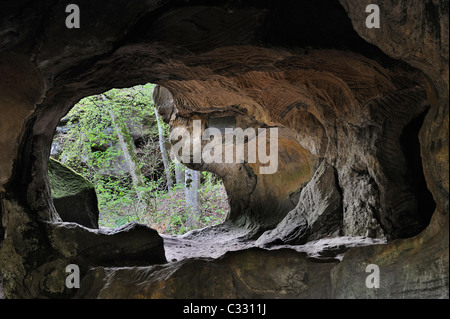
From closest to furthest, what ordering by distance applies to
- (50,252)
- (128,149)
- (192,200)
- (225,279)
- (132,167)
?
(225,279)
(50,252)
(192,200)
(132,167)
(128,149)

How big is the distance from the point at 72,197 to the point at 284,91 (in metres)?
3.23

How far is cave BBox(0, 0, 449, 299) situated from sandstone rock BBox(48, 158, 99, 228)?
121 cm

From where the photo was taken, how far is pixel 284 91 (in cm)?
578

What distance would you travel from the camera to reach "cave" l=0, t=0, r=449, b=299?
300 cm

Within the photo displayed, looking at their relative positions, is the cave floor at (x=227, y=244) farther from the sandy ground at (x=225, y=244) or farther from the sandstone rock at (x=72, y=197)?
the sandstone rock at (x=72, y=197)

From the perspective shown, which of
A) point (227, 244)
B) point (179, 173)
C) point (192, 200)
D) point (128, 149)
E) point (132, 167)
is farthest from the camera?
point (179, 173)

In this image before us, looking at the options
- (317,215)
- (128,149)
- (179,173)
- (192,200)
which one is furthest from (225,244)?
(179,173)

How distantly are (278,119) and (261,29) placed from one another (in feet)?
8.14

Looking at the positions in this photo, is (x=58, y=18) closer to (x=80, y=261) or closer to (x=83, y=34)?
(x=83, y=34)

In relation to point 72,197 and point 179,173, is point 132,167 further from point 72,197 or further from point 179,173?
point 72,197

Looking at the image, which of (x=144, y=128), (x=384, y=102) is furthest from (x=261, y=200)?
(x=144, y=128)

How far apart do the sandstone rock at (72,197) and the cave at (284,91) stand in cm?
121

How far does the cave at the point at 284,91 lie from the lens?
300 centimetres

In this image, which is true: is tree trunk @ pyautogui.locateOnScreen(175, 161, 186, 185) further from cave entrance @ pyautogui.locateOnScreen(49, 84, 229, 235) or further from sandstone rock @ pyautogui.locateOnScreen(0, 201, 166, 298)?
sandstone rock @ pyautogui.locateOnScreen(0, 201, 166, 298)
